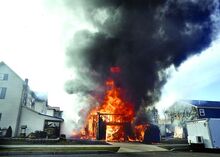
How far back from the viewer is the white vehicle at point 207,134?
53.0 ft

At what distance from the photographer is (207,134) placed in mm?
16422

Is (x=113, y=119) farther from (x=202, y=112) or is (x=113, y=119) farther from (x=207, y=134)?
(x=202, y=112)

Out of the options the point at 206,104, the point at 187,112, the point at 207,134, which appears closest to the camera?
the point at 207,134

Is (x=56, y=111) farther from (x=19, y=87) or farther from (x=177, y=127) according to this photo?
(x=177, y=127)

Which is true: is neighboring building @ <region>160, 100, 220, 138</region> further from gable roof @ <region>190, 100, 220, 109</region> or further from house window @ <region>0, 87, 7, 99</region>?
house window @ <region>0, 87, 7, 99</region>

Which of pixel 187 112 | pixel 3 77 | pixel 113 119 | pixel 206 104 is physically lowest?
pixel 113 119

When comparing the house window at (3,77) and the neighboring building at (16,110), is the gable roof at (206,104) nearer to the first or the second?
the neighboring building at (16,110)

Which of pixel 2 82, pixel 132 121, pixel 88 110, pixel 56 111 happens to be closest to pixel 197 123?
pixel 132 121

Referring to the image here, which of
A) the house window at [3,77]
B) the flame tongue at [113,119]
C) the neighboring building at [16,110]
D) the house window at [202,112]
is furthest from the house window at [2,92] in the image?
the house window at [202,112]

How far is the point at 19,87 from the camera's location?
3291 cm

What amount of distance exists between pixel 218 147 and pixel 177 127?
29563 millimetres

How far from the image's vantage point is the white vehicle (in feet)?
53.0

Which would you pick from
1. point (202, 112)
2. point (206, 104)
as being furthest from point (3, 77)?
point (206, 104)

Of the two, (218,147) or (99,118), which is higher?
(99,118)
